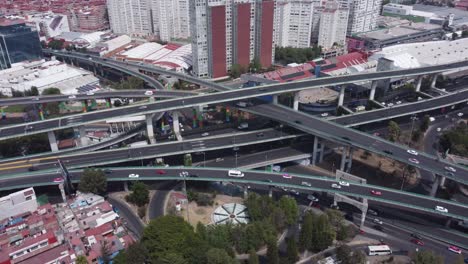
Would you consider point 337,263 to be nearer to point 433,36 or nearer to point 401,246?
point 401,246

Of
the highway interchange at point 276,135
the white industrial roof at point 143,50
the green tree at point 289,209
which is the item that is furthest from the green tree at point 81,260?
the white industrial roof at point 143,50

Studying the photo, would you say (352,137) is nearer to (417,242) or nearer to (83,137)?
(417,242)

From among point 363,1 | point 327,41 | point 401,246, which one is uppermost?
point 363,1

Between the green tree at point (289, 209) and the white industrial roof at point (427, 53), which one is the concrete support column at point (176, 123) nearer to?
the green tree at point (289, 209)

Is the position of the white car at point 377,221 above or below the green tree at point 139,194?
below

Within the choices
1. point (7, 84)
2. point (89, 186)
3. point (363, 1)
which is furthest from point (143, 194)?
point (363, 1)

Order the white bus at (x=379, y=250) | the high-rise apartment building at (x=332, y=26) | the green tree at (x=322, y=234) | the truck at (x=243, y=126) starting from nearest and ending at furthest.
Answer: the green tree at (x=322, y=234) → the white bus at (x=379, y=250) → the truck at (x=243, y=126) → the high-rise apartment building at (x=332, y=26)

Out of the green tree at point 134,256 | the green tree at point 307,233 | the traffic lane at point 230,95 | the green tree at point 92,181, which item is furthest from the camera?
the traffic lane at point 230,95

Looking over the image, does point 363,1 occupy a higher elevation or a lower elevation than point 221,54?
higher
